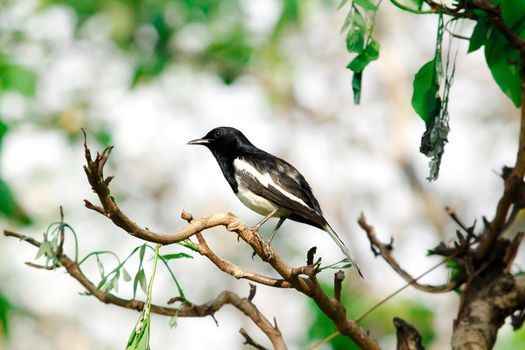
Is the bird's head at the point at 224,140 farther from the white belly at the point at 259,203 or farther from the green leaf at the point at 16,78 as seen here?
the green leaf at the point at 16,78

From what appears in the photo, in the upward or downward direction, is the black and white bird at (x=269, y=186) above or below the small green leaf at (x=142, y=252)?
above

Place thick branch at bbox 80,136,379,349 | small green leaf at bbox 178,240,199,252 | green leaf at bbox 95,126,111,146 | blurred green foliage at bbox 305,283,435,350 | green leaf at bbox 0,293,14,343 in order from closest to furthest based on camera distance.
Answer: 1. thick branch at bbox 80,136,379,349
2. small green leaf at bbox 178,240,199,252
3. green leaf at bbox 0,293,14,343
4. blurred green foliage at bbox 305,283,435,350
5. green leaf at bbox 95,126,111,146

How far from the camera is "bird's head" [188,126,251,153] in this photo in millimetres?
4418

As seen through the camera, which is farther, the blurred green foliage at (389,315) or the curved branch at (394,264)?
the blurred green foliage at (389,315)

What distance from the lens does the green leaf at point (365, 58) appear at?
243cm

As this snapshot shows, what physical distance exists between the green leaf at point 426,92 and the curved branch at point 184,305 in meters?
0.76

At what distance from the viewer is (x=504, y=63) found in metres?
2.31

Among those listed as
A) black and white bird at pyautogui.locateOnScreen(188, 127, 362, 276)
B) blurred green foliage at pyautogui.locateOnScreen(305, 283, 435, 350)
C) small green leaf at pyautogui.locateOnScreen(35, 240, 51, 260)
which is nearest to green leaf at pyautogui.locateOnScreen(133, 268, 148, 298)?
small green leaf at pyautogui.locateOnScreen(35, 240, 51, 260)

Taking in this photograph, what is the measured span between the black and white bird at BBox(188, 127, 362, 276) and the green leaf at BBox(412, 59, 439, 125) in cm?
123

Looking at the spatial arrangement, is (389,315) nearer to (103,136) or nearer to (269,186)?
(269,186)

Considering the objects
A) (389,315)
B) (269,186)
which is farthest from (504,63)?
(389,315)

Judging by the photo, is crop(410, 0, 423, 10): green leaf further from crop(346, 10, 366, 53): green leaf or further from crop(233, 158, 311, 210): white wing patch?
crop(233, 158, 311, 210): white wing patch

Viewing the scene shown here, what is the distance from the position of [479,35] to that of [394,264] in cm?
96

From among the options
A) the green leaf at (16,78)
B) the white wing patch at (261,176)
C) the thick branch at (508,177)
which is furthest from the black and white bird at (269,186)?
the green leaf at (16,78)
